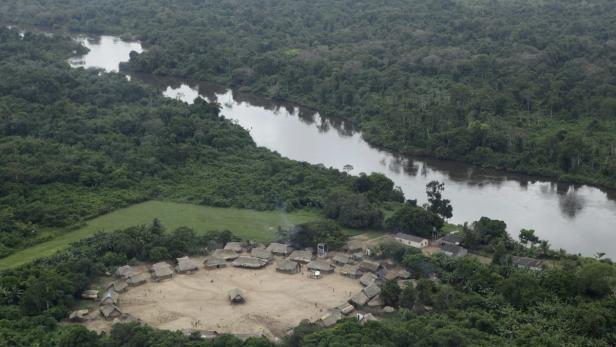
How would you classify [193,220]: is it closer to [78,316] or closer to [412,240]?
[78,316]

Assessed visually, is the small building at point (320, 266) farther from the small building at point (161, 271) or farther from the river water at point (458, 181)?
the river water at point (458, 181)

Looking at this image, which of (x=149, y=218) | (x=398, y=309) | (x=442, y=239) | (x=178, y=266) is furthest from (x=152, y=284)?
(x=442, y=239)

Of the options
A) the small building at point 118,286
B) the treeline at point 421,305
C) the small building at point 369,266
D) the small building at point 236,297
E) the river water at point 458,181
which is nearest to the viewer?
the treeline at point 421,305

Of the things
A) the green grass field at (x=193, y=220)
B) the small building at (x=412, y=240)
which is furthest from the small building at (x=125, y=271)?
the small building at (x=412, y=240)

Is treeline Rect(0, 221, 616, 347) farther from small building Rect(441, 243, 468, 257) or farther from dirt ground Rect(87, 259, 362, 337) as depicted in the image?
dirt ground Rect(87, 259, 362, 337)

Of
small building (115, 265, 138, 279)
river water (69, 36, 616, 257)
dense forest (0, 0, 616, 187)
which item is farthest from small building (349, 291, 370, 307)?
dense forest (0, 0, 616, 187)

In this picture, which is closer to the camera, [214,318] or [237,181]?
[214,318]

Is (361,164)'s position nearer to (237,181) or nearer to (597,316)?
(237,181)
